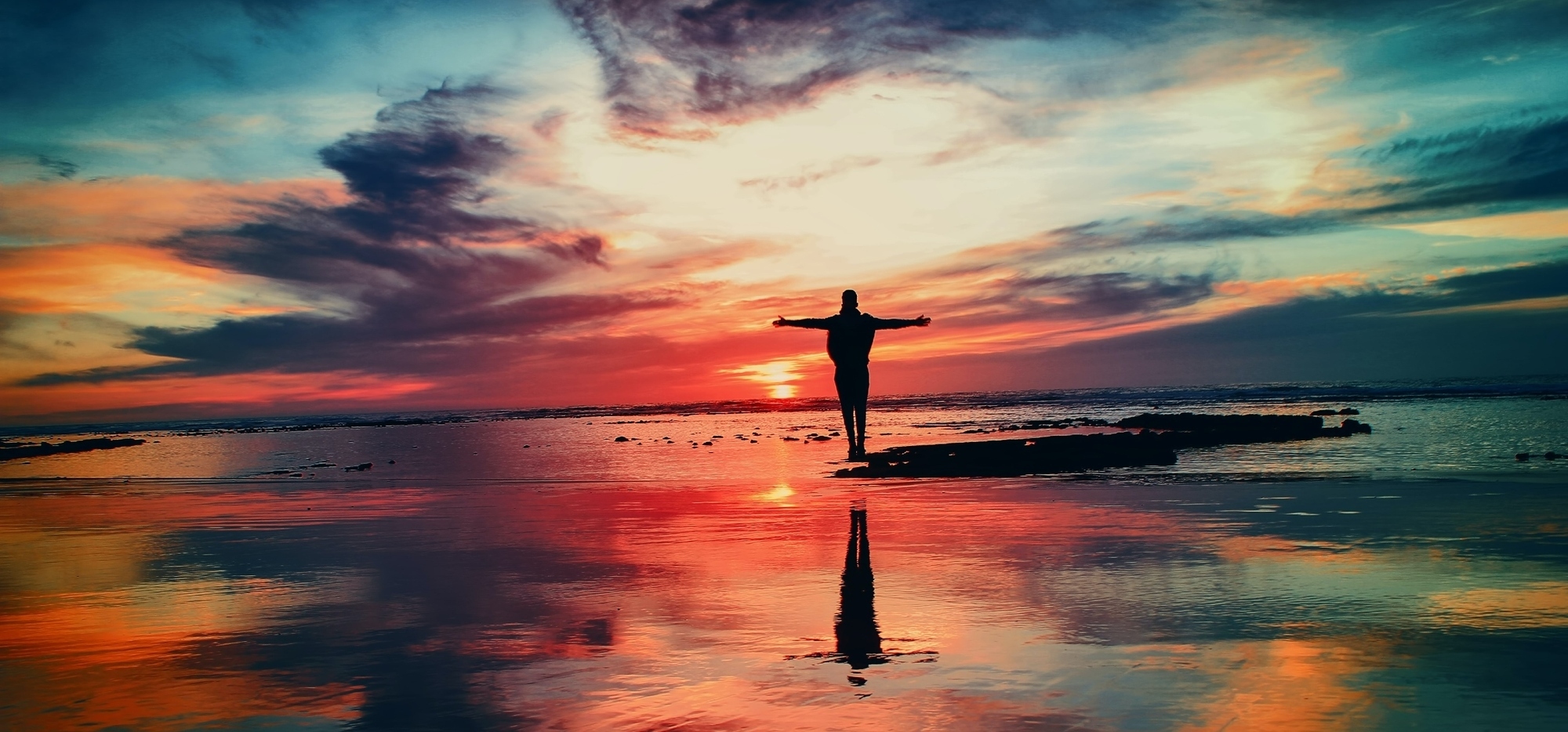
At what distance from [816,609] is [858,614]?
414 mm

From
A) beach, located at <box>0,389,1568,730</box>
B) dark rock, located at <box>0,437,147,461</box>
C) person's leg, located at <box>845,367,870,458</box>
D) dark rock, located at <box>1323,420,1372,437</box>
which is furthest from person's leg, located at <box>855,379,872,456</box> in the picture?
dark rock, located at <box>0,437,147,461</box>

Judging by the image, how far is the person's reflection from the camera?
6.42m

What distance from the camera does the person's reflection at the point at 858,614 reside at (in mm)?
6418

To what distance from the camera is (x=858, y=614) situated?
757 cm

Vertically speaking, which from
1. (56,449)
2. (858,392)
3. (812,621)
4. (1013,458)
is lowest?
(812,621)

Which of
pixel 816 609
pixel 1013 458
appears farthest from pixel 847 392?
pixel 816 609

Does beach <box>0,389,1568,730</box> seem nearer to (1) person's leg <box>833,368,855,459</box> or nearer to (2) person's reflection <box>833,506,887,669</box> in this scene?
(2) person's reflection <box>833,506,887,669</box>

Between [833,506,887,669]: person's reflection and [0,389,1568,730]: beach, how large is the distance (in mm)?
46

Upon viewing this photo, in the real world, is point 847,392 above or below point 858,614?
above

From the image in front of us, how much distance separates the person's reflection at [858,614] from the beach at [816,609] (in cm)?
5

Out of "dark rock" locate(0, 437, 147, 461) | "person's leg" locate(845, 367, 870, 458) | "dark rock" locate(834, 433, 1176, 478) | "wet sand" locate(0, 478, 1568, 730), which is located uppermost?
"person's leg" locate(845, 367, 870, 458)

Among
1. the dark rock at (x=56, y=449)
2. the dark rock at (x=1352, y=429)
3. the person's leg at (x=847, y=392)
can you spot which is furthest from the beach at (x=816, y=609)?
the dark rock at (x=56, y=449)

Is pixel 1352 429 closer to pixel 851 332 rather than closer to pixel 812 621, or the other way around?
pixel 851 332

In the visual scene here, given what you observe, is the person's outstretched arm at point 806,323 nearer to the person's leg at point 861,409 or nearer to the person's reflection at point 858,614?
the person's leg at point 861,409
